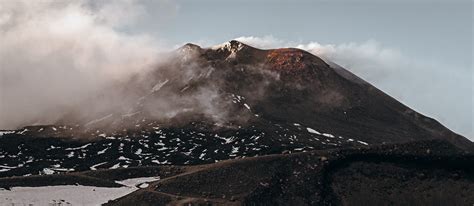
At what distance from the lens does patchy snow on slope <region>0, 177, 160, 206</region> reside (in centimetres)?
14038

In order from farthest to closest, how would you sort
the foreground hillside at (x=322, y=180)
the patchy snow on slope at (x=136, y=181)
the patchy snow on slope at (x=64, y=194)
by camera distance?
the patchy snow on slope at (x=136, y=181) → the foreground hillside at (x=322, y=180) → the patchy snow on slope at (x=64, y=194)

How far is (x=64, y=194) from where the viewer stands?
147 m

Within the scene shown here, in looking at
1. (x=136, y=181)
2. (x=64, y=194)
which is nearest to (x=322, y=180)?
(x=136, y=181)

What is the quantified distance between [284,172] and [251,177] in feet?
27.1

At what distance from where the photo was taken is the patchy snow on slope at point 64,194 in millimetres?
140375

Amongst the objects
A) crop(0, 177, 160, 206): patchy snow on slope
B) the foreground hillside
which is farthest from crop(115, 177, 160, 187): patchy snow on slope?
the foreground hillside

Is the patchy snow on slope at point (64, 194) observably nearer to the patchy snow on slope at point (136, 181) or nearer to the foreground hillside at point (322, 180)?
the patchy snow on slope at point (136, 181)

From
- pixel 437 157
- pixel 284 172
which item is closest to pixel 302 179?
pixel 284 172

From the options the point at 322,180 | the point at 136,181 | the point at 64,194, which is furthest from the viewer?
the point at 136,181

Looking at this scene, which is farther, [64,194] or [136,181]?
[136,181]

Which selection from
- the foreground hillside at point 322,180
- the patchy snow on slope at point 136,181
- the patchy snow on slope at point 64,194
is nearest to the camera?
the patchy snow on slope at point 64,194

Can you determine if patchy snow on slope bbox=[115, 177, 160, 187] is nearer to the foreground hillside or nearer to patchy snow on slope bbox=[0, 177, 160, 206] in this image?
patchy snow on slope bbox=[0, 177, 160, 206]

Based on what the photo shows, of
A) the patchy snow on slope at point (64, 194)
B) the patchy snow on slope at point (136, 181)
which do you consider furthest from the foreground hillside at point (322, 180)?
the patchy snow on slope at point (64, 194)

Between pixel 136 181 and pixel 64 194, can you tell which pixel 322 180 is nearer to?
pixel 136 181
